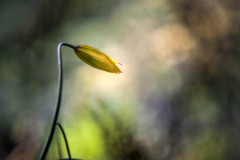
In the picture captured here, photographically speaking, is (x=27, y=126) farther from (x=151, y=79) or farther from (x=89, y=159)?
(x=151, y=79)

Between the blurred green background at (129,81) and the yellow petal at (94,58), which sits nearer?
the yellow petal at (94,58)

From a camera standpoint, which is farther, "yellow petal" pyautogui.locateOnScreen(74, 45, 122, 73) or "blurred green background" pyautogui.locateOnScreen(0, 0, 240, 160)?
"blurred green background" pyautogui.locateOnScreen(0, 0, 240, 160)

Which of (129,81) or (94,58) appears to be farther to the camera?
(129,81)

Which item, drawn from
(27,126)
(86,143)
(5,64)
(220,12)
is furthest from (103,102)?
(220,12)
